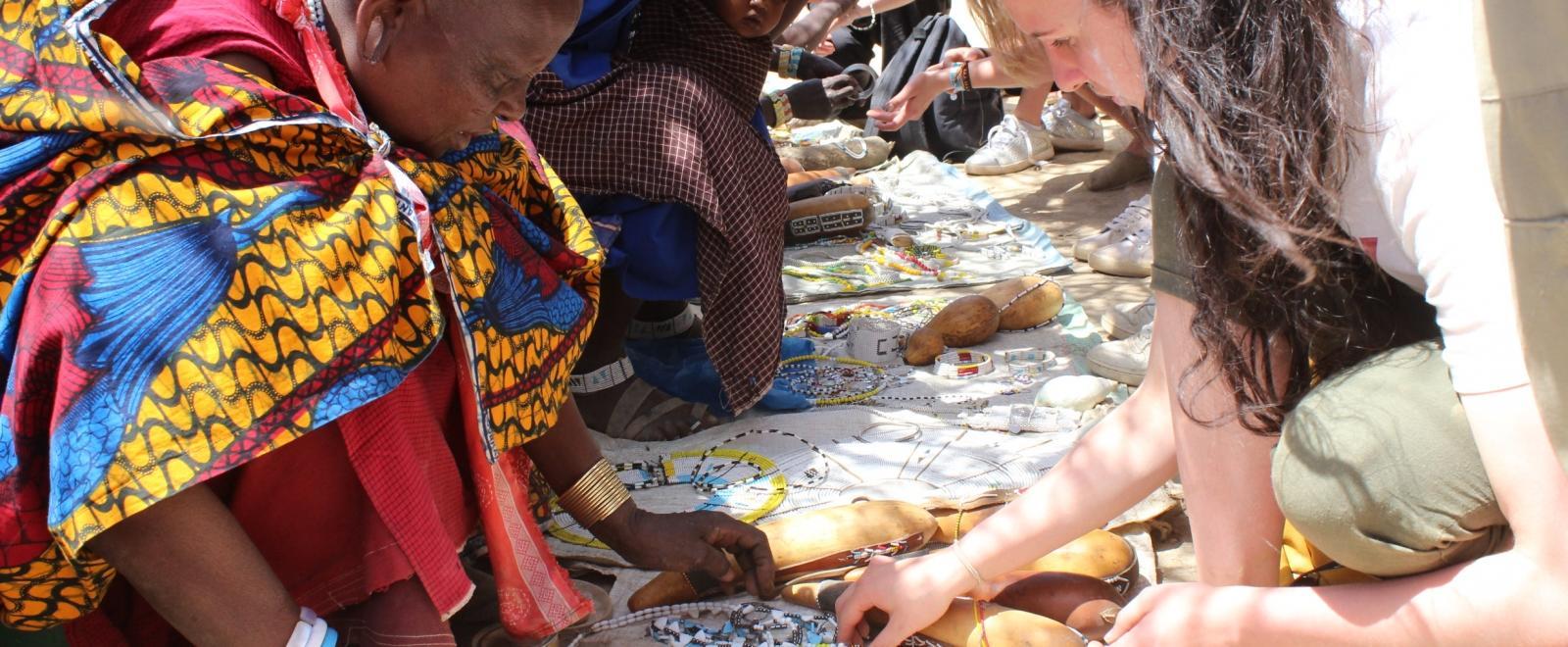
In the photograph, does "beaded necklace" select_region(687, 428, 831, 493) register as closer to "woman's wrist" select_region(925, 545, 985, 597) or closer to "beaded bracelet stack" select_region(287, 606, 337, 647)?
"woman's wrist" select_region(925, 545, 985, 597)

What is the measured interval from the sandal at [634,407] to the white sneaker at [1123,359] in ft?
3.15

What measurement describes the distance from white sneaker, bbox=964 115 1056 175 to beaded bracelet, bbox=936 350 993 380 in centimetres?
265

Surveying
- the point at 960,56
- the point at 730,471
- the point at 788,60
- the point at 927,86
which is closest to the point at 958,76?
the point at 927,86

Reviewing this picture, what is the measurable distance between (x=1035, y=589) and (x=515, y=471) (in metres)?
0.85

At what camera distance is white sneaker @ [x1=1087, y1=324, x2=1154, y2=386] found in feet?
9.97

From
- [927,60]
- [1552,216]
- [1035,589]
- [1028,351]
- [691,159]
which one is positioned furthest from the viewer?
[927,60]

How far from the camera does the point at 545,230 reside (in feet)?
7.28

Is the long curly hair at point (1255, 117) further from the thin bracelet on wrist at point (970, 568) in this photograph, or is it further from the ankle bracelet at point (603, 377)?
the ankle bracelet at point (603, 377)

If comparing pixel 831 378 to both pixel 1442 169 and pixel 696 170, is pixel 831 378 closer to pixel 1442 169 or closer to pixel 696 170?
pixel 696 170

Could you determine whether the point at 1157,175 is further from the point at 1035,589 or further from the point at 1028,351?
the point at 1028,351

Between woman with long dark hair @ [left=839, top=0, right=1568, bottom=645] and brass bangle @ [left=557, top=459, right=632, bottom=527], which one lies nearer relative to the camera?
woman with long dark hair @ [left=839, top=0, right=1568, bottom=645]

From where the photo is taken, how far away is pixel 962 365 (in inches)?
127

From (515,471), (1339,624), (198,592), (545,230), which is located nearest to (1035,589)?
(1339,624)

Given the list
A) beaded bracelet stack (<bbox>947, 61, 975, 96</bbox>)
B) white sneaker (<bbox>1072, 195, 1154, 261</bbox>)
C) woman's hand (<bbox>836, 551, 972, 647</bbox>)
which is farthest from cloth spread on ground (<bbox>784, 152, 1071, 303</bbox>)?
woman's hand (<bbox>836, 551, 972, 647</bbox>)
